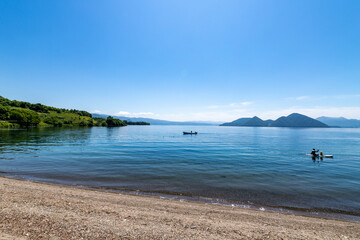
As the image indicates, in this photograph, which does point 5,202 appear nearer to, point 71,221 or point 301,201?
point 71,221

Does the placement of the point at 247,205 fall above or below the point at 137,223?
below

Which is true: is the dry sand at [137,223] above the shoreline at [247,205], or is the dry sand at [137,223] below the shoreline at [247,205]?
above

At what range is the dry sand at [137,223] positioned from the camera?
793 cm

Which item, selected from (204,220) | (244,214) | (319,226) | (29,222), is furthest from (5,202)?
(319,226)

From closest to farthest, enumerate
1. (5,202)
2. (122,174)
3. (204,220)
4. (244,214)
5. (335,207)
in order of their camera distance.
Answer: (204,220), (5,202), (244,214), (335,207), (122,174)

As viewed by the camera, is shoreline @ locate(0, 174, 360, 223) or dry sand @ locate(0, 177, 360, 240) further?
shoreline @ locate(0, 174, 360, 223)

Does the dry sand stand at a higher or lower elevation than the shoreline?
higher

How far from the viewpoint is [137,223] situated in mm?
9070

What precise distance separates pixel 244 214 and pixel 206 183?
8.36 meters

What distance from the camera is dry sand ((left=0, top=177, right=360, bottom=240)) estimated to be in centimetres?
793

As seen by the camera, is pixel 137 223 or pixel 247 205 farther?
pixel 247 205

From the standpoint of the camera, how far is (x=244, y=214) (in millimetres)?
11742

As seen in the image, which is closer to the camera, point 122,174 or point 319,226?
point 319,226

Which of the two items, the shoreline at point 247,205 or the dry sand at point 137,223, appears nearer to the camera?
the dry sand at point 137,223
